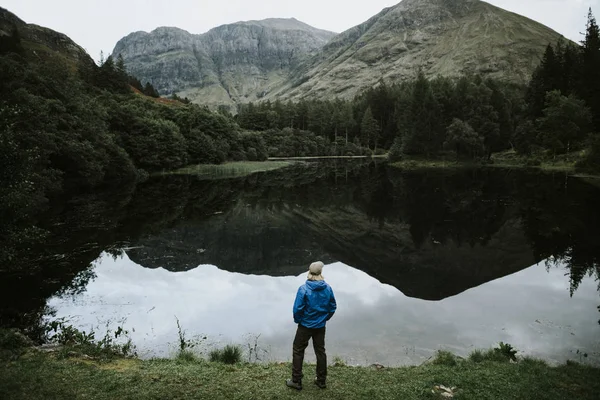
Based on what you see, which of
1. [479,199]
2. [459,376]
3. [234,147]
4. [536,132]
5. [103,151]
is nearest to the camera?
[459,376]

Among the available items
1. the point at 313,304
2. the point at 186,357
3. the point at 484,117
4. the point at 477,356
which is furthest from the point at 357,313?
the point at 484,117

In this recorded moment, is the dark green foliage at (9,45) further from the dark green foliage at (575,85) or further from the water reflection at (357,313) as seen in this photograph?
the dark green foliage at (575,85)

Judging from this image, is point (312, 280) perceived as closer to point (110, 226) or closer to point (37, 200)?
point (110, 226)

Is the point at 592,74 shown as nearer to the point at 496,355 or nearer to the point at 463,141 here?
the point at 463,141

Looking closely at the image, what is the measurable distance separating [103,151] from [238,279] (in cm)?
4417

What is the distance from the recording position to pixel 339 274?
71.1 feet

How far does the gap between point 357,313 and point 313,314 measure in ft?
26.3

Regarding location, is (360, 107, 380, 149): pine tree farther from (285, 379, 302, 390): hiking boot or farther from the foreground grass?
(285, 379, 302, 390): hiking boot

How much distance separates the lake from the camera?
1362cm

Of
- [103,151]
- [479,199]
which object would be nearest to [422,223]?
[479,199]

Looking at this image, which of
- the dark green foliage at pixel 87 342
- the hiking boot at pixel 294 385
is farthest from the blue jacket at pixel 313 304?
the dark green foliage at pixel 87 342

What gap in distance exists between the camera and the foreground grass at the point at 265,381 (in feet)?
26.3

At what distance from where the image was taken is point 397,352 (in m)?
12.4

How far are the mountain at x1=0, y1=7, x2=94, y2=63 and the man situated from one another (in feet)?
450
